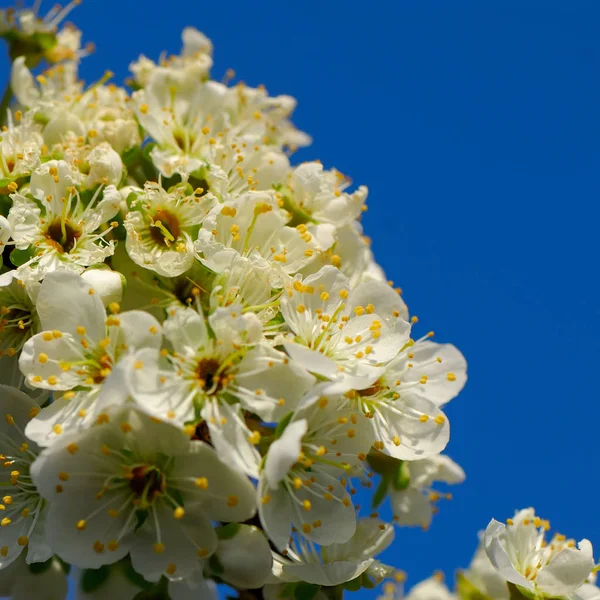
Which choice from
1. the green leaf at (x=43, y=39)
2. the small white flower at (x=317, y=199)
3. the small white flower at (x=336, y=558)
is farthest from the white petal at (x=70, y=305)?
the green leaf at (x=43, y=39)

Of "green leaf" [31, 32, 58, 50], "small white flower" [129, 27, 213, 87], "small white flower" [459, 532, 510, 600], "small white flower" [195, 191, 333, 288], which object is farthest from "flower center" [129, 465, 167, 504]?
"green leaf" [31, 32, 58, 50]

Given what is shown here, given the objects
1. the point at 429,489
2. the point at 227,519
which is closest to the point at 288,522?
the point at 227,519

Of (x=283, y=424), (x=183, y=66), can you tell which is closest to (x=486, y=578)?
(x=283, y=424)

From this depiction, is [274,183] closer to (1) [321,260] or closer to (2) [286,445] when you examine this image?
(1) [321,260]

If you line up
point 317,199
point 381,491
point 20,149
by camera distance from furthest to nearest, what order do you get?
point 381,491, point 317,199, point 20,149

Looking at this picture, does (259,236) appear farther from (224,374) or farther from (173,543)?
(173,543)

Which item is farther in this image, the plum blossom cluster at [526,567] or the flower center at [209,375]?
the plum blossom cluster at [526,567]

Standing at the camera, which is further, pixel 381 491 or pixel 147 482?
pixel 381 491

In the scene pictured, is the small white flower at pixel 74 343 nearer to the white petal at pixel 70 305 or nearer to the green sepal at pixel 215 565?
the white petal at pixel 70 305
